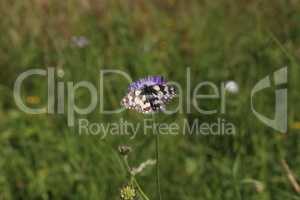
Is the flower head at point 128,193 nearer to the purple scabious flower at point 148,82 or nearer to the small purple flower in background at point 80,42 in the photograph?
the purple scabious flower at point 148,82

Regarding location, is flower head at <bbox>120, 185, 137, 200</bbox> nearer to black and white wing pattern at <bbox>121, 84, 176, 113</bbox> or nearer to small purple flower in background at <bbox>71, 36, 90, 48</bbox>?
black and white wing pattern at <bbox>121, 84, 176, 113</bbox>

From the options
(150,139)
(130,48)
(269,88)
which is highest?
(130,48)

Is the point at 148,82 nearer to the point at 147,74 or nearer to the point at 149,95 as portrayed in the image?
the point at 149,95

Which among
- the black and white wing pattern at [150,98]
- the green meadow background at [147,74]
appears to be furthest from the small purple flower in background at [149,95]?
the green meadow background at [147,74]

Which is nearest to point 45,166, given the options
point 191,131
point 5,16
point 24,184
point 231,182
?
point 24,184

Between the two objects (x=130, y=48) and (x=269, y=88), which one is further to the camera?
(x=130, y=48)

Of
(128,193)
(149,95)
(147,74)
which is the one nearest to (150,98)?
(149,95)

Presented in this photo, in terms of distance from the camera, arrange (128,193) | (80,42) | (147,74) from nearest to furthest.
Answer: (128,193), (147,74), (80,42)

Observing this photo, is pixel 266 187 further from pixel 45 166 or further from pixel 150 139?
pixel 45 166
